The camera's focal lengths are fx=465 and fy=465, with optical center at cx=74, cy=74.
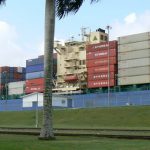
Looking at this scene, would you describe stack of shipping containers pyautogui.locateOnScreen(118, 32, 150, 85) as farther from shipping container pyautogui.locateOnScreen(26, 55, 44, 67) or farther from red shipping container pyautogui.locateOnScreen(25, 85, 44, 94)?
shipping container pyautogui.locateOnScreen(26, 55, 44, 67)

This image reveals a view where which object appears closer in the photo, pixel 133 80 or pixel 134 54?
pixel 133 80

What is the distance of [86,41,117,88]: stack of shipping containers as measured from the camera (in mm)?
83500

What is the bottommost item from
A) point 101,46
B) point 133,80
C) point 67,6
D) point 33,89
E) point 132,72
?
point 33,89

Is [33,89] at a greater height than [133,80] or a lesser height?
lesser

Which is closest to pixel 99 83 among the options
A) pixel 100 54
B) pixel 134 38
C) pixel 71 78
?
pixel 100 54

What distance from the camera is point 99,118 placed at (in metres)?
47.2

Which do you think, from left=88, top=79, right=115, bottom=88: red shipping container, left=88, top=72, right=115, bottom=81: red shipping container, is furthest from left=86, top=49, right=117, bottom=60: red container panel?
left=88, top=79, right=115, bottom=88: red shipping container

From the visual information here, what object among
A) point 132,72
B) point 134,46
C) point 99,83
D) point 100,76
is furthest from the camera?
point 100,76

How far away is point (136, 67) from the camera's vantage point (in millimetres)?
82938

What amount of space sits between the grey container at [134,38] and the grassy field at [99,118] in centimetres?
3289

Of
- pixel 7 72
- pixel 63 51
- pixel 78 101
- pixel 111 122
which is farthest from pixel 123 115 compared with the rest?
pixel 7 72

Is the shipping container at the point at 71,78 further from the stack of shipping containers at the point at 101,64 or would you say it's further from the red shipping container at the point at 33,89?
the red shipping container at the point at 33,89

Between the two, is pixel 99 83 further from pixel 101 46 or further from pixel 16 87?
pixel 16 87

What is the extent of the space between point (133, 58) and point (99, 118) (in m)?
A: 38.1
